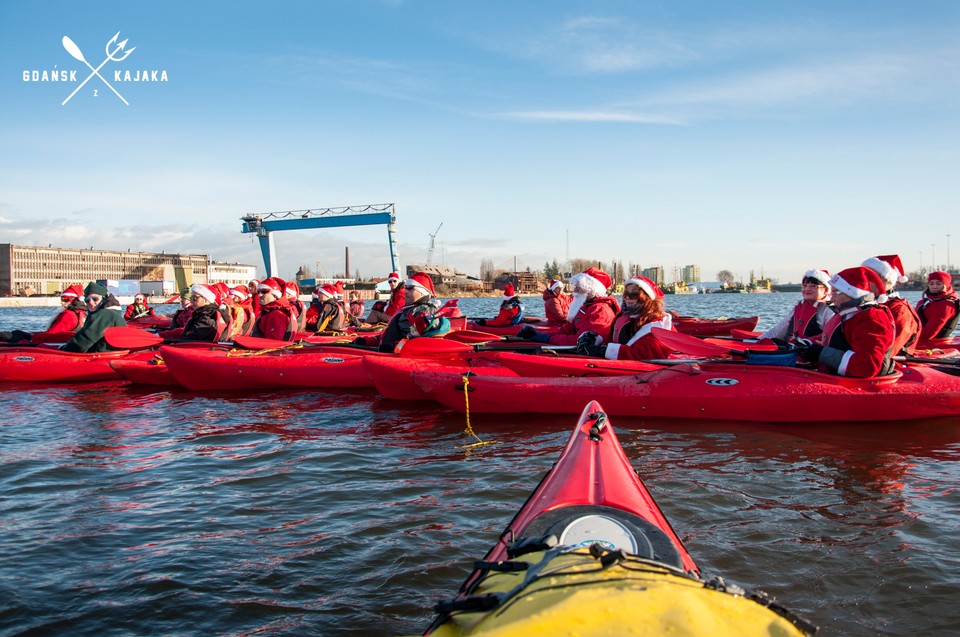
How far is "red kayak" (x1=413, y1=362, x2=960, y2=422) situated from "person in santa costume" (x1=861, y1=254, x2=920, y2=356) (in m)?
0.37

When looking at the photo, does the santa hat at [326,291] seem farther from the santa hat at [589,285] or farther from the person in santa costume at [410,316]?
the santa hat at [589,285]

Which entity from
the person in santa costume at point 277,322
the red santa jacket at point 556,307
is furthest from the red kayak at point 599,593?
the red santa jacket at point 556,307

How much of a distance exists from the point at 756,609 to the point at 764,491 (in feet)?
12.4

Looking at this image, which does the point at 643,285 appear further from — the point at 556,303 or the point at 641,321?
the point at 556,303

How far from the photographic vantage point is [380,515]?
4836 millimetres

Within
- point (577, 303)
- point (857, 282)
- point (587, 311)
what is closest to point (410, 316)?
point (587, 311)

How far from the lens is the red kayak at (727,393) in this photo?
277 inches

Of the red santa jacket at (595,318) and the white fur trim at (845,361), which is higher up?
the red santa jacket at (595,318)

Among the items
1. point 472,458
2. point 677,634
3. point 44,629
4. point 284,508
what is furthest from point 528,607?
point 472,458

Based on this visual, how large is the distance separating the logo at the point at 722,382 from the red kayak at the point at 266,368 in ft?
14.9

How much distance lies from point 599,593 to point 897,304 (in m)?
6.88

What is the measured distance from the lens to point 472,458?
6316 mm

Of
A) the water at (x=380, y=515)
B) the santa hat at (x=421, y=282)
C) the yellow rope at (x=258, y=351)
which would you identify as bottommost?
the water at (x=380, y=515)

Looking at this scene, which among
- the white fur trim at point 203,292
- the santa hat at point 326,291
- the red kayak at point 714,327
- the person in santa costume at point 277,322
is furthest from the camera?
the red kayak at point 714,327
